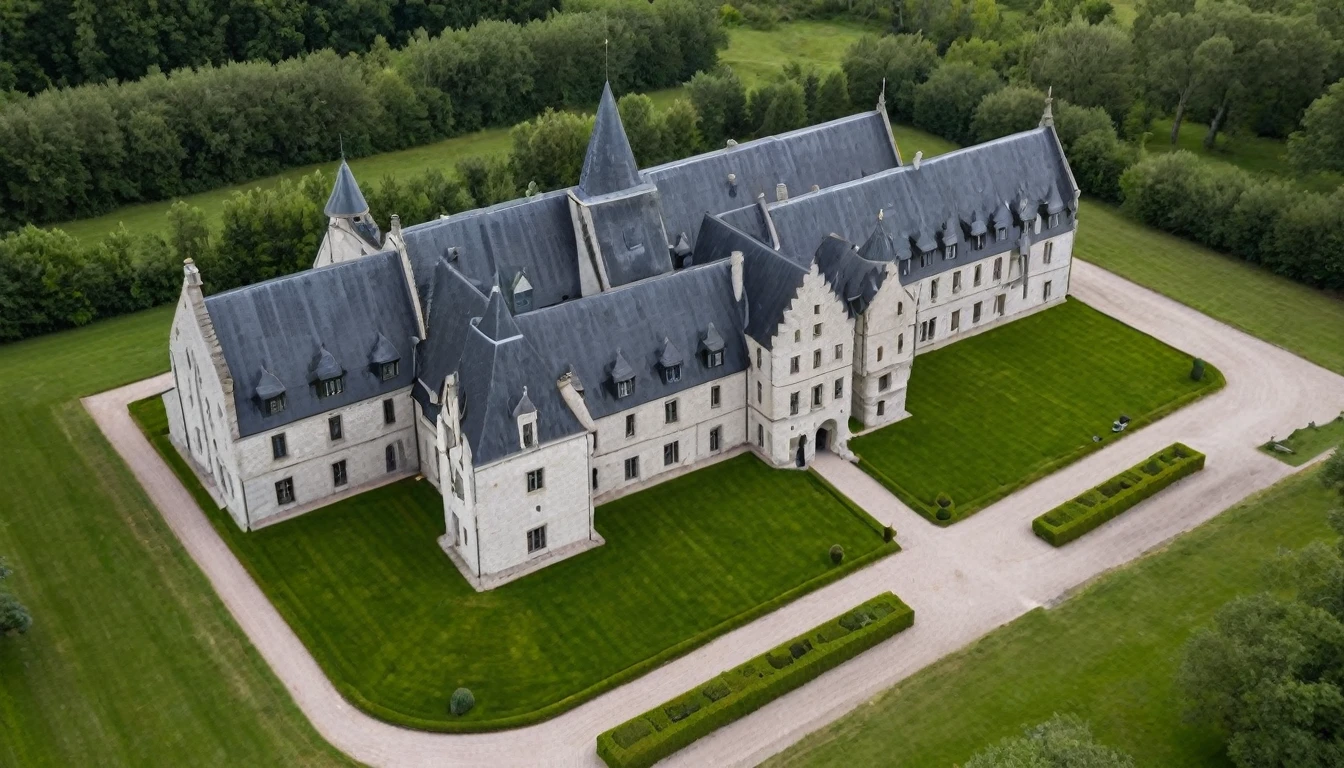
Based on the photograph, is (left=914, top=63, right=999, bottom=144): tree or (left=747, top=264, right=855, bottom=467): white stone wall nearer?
(left=747, top=264, right=855, bottom=467): white stone wall

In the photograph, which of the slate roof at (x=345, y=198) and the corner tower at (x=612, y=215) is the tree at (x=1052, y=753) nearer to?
the corner tower at (x=612, y=215)

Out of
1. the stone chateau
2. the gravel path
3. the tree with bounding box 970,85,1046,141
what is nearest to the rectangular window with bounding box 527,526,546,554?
the stone chateau

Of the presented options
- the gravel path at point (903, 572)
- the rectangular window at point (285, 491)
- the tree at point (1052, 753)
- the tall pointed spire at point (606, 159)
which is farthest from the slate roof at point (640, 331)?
the tree at point (1052, 753)

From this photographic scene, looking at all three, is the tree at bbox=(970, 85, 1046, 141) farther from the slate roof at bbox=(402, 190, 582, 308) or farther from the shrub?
the shrub

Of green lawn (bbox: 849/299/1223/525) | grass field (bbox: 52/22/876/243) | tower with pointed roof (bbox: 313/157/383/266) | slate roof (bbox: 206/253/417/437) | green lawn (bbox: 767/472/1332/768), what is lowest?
green lawn (bbox: 767/472/1332/768)

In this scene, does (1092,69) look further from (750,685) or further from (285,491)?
(285,491)
